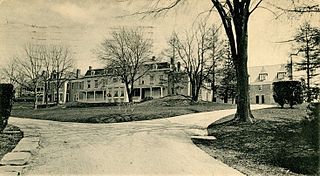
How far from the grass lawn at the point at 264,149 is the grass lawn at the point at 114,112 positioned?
198 centimetres

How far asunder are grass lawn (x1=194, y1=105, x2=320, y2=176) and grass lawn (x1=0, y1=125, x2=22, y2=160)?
6.89 ft

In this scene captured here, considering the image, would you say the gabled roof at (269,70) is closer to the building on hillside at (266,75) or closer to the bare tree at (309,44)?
the building on hillside at (266,75)

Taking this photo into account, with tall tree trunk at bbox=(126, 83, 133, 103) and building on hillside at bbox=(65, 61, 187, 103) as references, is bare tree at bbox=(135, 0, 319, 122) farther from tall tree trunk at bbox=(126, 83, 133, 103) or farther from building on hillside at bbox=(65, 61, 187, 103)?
tall tree trunk at bbox=(126, 83, 133, 103)

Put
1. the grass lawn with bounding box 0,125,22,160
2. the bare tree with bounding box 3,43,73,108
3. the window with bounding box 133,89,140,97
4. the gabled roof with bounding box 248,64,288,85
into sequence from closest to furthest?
the bare tree with bounding box 3,43,73,108
the grass lawn with bounding box 0,125,22,160
the gabled roof with bounding box 248,64,288,85
the window with bounding box 133,89,140,97

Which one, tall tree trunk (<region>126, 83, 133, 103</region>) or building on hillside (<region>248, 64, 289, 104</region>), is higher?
building on hillside (<region>248, 64, 289, 104</region>)

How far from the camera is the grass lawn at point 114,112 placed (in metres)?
3.80

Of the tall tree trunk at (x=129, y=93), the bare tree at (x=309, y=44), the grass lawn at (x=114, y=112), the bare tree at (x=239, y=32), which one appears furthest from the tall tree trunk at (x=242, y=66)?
the tall tree trunk at (x=129, y=93)

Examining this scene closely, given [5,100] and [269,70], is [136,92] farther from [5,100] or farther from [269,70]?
[5,100]

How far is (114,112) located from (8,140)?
11.5 feet

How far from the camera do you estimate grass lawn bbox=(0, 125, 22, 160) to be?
3.19 meters

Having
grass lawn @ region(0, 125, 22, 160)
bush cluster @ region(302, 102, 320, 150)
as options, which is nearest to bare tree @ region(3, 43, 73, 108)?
grass lawn @ region(0, 125, 22, 160)

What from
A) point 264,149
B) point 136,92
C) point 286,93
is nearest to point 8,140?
point 264,149

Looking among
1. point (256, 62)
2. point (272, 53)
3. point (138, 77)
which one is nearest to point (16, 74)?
point (272, 53)

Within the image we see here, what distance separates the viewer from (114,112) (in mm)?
7137
